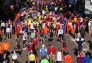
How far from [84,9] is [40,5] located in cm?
907

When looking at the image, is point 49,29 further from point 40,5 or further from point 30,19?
point 40,5

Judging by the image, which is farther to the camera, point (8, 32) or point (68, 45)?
point (8, 32)

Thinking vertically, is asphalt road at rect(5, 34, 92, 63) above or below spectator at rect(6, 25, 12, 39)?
below

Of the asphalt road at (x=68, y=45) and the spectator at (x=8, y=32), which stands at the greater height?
the spectator at (x=8, y=32)

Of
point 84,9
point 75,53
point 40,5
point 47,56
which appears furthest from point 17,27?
point 40,5

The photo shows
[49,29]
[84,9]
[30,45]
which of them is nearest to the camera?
[30,45]

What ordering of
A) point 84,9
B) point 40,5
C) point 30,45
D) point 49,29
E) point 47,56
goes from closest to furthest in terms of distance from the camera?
point 47,56
point 30,45
point 49,29
point 84,9
point 40,5

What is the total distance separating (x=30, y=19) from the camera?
35.8 meters

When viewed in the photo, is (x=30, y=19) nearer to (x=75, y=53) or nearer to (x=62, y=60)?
(x=75, y=53)

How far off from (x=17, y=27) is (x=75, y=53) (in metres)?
9.33

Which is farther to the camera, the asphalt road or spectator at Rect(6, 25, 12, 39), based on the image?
spectator at Rect(6, 25, 12, 39)

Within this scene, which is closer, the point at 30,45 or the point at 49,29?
the point at 30,45

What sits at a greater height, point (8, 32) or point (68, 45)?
point (8, 32)

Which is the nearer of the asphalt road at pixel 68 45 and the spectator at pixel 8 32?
the asphalt road at pixel 68 45
